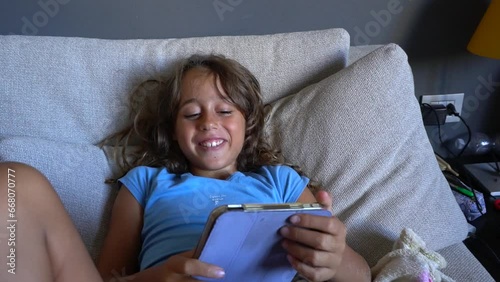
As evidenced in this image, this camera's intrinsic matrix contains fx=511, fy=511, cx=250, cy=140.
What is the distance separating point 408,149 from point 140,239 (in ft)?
2.27

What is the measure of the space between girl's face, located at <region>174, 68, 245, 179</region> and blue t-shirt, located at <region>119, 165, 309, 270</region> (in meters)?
0.05

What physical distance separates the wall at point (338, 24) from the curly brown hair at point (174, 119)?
29 centimetres

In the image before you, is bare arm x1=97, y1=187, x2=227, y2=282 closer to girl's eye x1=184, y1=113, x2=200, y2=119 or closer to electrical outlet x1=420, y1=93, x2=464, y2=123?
girl's eye x1=184, y1=113, x2=200, y2=119

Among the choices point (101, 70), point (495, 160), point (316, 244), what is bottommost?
point (495, 160)

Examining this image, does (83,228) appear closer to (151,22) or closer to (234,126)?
(234,126)

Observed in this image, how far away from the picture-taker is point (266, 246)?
0.88 meters

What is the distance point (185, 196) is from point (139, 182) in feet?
0.40

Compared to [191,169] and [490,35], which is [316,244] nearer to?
[191,169]

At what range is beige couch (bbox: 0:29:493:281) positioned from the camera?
1.20m

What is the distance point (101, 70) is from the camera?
1.33 m

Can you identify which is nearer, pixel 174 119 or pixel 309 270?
pixel 309 270

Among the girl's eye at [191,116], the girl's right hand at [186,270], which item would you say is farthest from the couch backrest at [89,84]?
the girl's right hand at [186,270]

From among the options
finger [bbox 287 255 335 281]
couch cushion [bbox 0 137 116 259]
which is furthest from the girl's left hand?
couch cushion [bbox 0 137 116 259]

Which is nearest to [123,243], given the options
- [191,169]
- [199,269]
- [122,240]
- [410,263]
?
[122,240]
